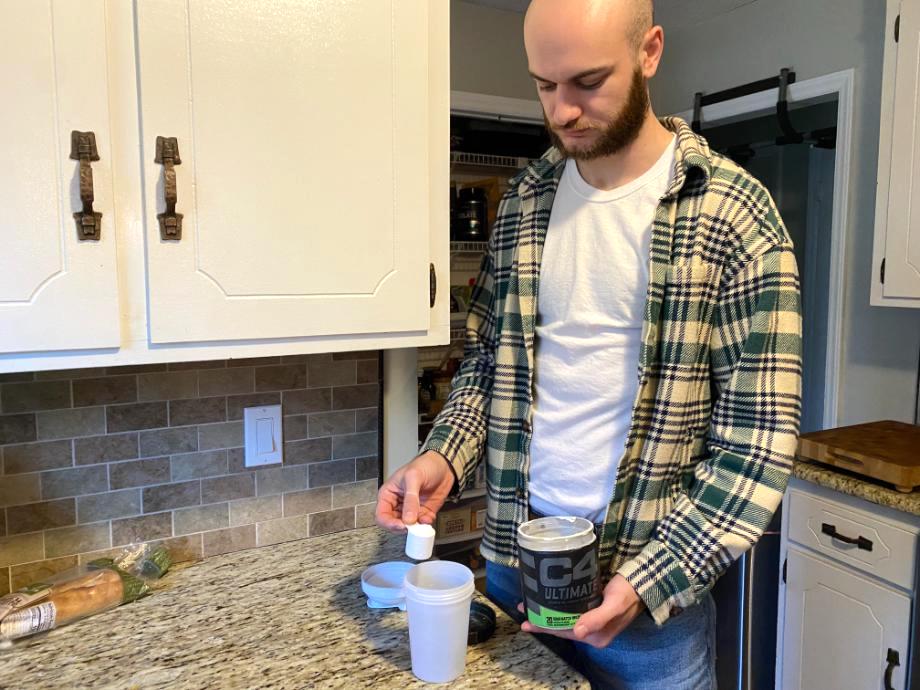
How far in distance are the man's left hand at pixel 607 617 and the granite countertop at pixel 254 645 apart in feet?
0.31

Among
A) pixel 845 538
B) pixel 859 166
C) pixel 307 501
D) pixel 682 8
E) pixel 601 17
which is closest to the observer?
pixel 601 17

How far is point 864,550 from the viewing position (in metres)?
1.85

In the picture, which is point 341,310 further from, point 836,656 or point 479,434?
point 836,656

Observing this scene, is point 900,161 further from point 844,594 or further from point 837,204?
point 844,594

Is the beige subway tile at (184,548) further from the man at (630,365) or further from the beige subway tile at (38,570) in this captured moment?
the man at (630,365)

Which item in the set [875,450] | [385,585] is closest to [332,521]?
[385,585]

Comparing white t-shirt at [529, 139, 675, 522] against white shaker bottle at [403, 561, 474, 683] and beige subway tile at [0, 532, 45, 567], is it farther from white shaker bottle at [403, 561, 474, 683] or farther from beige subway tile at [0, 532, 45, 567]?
beige subway tile at [0, 532, 45, 567]

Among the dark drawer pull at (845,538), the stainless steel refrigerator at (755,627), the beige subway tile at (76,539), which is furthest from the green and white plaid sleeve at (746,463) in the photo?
the stainless steel refrigerator at (755,627)

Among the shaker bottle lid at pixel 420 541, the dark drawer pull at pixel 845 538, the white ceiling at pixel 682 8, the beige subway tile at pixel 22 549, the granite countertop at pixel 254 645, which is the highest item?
the white ceiling at pixel 682 8

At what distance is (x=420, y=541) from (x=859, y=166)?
2170 mm

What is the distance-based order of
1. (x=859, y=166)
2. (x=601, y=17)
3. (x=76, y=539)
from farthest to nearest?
(x=859, y=166), (x=76, y=539), (x=601, y=17)

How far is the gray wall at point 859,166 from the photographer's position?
2.29 meters

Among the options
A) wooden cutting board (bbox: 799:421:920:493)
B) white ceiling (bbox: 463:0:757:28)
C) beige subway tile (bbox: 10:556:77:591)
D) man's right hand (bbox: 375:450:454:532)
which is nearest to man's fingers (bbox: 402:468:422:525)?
man's right hand (bbox: 375:450:454:532)

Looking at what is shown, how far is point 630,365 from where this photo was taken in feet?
3.51
